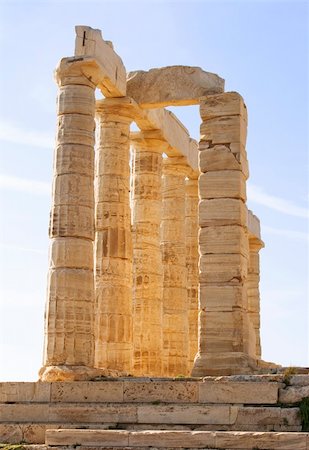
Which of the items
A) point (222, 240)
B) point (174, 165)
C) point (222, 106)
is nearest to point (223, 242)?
point (222, 240)

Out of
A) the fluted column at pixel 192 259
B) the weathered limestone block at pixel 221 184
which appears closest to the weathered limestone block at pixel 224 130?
the weathered limestone block at pixel 221 184

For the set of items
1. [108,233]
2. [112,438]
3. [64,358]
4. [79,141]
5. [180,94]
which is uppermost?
[180,94]

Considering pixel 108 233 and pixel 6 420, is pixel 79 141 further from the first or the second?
pixel 6 420

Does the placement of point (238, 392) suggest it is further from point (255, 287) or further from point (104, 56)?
point (255, 287)

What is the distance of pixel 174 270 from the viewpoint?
34594 millimetres

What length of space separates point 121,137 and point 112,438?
12.7 meters

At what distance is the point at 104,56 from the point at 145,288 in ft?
30.3

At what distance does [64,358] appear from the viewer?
23609mm

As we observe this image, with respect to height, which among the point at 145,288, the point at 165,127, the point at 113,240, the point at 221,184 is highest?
the point at 165,127

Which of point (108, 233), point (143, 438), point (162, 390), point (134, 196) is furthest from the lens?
point (134, 196)

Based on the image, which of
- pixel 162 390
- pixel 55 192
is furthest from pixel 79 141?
pixel 162 390

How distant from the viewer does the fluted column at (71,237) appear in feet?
77.8

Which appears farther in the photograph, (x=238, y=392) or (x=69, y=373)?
(x=69, y=373)

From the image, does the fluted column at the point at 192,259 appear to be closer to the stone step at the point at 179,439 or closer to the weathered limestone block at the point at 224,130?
the weathered limestone block at the point at 224,130
